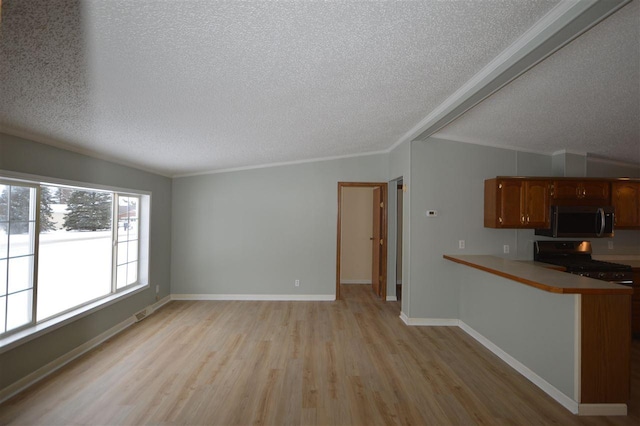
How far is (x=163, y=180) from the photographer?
5.41 meters

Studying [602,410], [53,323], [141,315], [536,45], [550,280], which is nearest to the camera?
[536,45]

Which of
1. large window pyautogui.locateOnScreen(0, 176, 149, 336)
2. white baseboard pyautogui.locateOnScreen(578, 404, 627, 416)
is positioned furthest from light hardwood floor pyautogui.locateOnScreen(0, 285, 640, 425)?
large window pyautogui.locateOnScreen(0, 176, 149, 336)

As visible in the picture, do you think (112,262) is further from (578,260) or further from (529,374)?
(578,260)

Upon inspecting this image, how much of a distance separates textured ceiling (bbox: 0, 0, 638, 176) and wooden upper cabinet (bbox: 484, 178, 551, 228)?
82 centimetres

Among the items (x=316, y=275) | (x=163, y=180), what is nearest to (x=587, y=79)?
(x=316, y=275)

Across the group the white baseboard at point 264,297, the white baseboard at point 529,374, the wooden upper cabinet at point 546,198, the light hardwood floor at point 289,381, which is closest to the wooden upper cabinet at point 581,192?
the wooden upper cabinet at point 546,198

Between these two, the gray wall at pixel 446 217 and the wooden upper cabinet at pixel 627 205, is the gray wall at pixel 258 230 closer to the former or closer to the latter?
the gray wall at pixel 446 217

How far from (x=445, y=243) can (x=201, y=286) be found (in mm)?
4019

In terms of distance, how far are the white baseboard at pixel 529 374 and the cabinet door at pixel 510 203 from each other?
141 cm

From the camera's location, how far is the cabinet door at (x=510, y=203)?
412cm

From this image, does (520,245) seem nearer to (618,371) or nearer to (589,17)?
(618,371)

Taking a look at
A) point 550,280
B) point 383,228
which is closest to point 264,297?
point 383,228

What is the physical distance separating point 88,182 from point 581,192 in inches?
232

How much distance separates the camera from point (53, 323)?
3.07m
